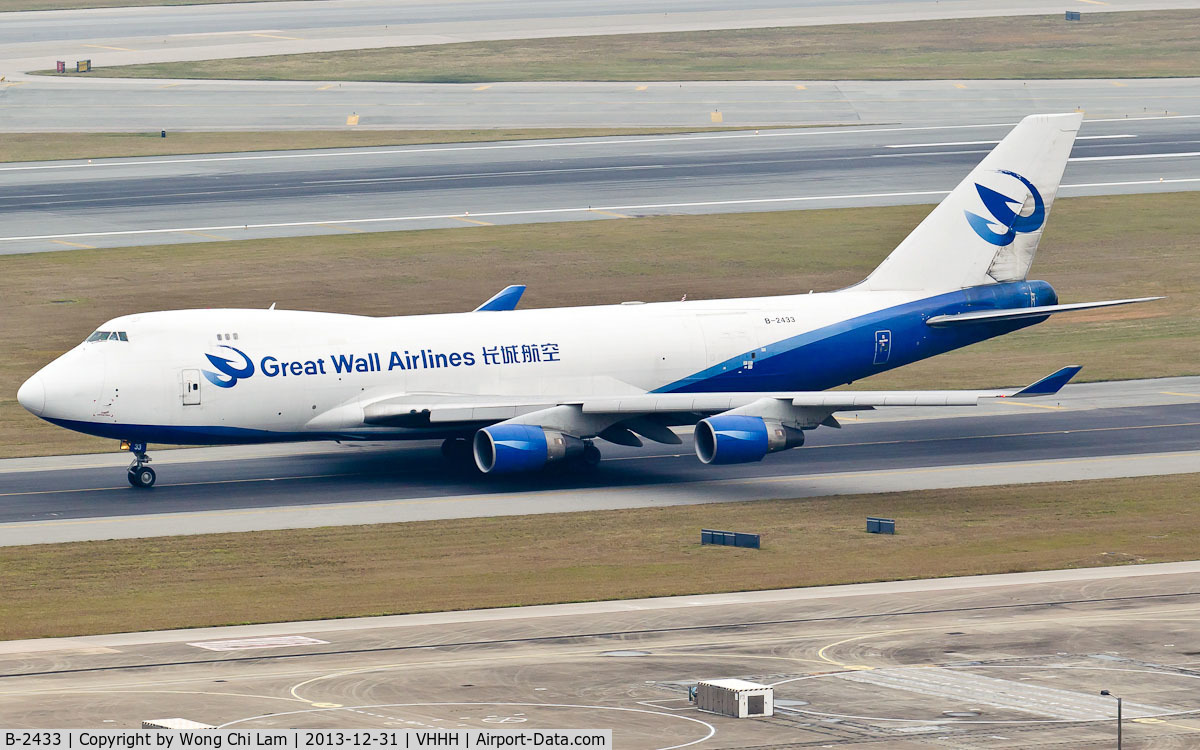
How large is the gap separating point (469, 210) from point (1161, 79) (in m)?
66.9

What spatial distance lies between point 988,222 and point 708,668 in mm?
31125

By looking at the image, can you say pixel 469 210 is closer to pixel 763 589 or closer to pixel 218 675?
pixel 763 589

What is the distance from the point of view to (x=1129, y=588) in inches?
1678

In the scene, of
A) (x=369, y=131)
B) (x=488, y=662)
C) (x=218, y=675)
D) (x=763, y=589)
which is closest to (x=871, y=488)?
(x=763, y=589)

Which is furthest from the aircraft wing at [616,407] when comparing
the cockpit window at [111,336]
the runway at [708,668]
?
the runway at [708,668]

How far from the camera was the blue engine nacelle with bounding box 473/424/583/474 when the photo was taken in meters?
53.7

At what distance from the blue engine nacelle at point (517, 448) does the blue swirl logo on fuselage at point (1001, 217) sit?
56.3ft

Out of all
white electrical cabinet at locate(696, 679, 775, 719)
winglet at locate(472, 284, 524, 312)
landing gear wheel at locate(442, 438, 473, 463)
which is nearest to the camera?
white electrical cabinet at locate(696, 679, 775, 719)

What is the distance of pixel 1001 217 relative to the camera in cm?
6281

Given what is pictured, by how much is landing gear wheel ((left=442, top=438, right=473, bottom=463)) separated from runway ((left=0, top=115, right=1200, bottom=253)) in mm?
39937

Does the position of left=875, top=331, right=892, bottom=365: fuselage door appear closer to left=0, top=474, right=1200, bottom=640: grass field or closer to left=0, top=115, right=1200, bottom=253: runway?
left=0, top=474, right=1200, bottom=640: grass field

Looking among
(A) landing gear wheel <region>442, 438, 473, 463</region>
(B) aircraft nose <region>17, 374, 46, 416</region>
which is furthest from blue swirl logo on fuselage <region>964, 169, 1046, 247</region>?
(B) aircraft nose <region>17, 374, 46, 416</region>

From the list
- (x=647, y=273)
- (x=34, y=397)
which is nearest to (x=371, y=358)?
(x=34, y=397)

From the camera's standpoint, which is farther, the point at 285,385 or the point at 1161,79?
the point at 1161,79
